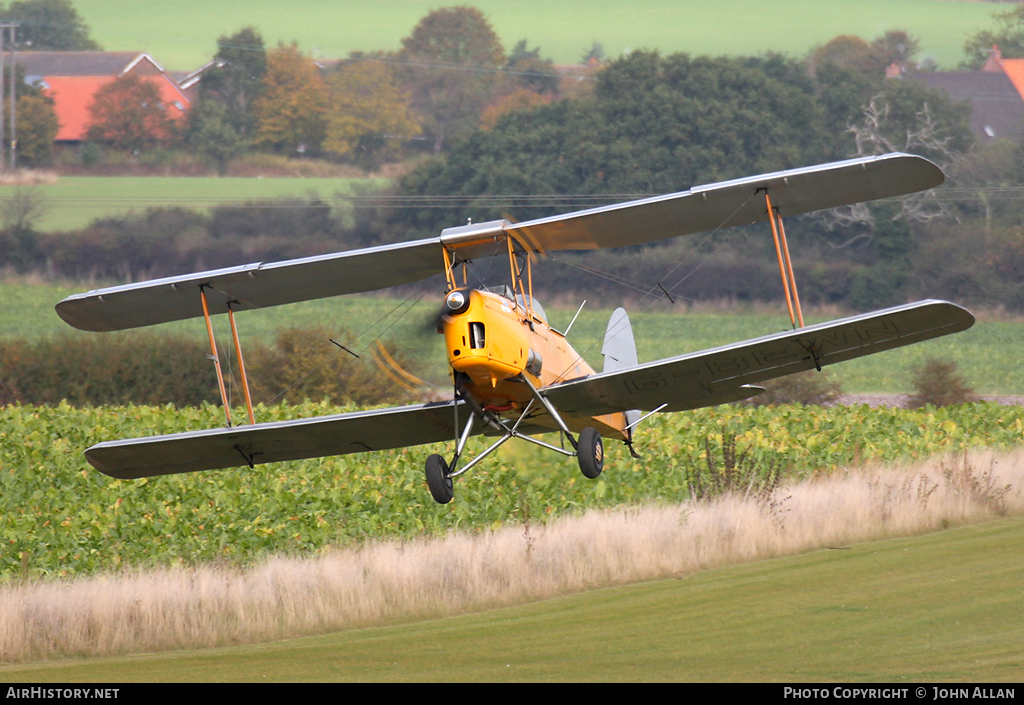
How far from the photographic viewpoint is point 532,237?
402 inches

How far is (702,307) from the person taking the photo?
49406 millimetres

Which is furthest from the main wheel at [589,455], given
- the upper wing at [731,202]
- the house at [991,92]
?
the house at [991,92]

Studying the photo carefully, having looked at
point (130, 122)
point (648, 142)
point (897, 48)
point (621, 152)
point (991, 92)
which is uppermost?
point (897, 48)

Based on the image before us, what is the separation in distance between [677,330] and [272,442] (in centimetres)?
3643

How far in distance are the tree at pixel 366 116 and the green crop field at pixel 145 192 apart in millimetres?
3725

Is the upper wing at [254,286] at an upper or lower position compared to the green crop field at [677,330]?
lower

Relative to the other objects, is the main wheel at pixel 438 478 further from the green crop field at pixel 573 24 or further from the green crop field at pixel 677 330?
the green crop field at pixel 573 24

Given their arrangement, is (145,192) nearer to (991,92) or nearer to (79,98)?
(79,98)

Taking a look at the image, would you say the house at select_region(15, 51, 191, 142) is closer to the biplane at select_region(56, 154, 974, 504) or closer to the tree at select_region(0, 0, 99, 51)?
the tree at select_region(0, 0, 99, 51)

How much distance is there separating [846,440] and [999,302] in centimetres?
3203

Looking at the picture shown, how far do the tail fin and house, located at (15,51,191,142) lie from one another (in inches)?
2020

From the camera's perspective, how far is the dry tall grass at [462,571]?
1304 cm

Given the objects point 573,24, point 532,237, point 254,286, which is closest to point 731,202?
point 532,237
